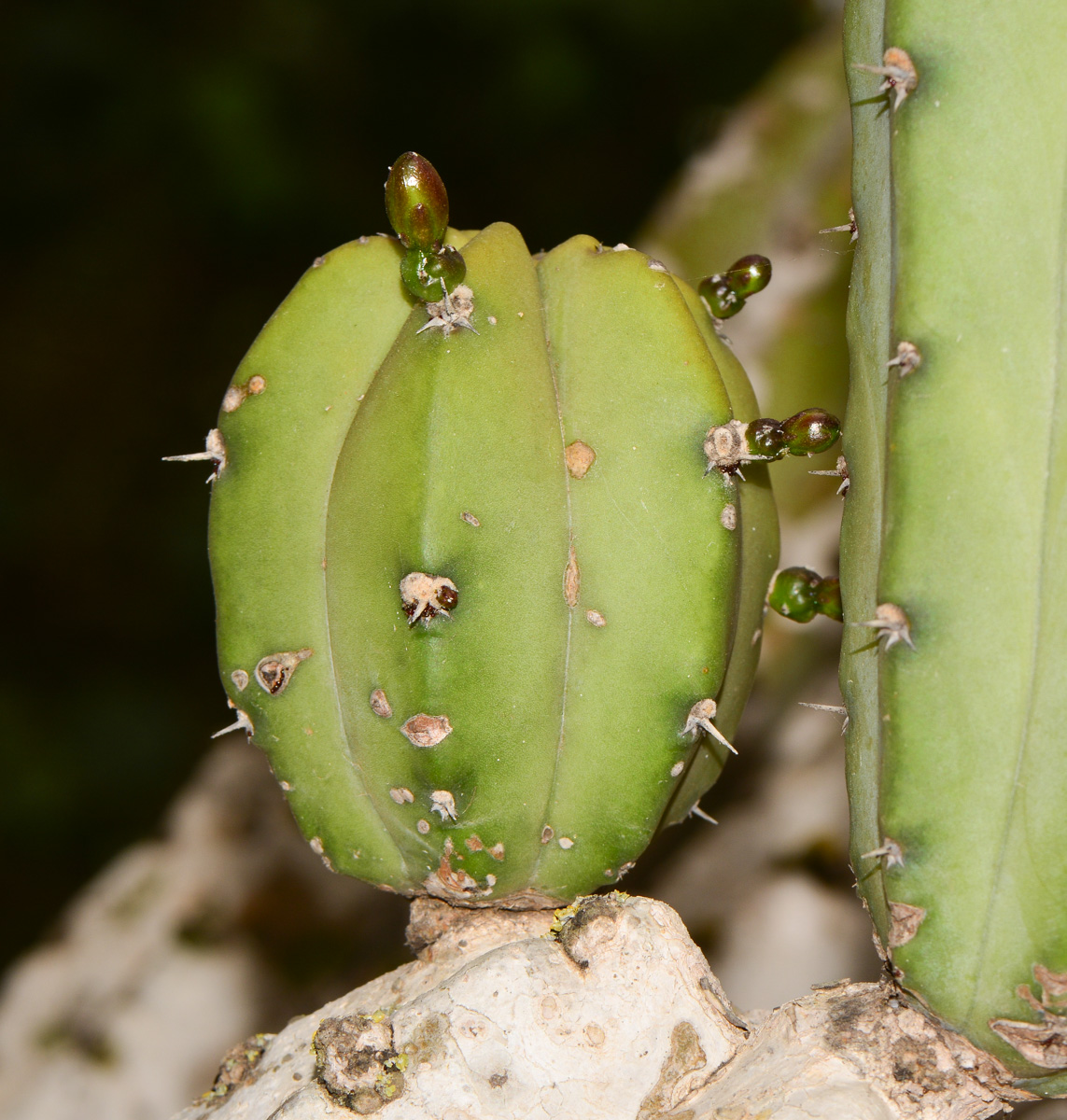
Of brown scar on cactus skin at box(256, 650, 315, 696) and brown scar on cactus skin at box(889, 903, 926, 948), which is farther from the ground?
brown scar on cactus skin at box(256, 650, 315, 696)

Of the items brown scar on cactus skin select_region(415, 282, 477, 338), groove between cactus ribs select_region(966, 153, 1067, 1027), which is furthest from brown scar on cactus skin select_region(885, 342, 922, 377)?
brown scar on cactus skin select_region(415, 282, 477, 338)

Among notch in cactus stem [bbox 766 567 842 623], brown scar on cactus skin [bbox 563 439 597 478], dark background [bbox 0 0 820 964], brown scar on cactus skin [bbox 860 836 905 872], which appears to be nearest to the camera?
brown scar on cactus skin [bbox 860 836 905 872]

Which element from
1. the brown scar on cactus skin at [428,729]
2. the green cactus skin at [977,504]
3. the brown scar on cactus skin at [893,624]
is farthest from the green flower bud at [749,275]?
the brown scar on cactus skin at [428,729]

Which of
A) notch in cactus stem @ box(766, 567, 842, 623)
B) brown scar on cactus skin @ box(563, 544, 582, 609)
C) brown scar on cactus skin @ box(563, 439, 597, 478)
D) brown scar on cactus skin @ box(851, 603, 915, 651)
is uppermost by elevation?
brown scar on cactus skin @ box(563, 439, 597, 478)

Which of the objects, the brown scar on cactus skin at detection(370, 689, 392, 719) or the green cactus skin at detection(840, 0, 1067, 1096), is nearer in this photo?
the green cactus skin at detection(840, 0, 1067, 1096)

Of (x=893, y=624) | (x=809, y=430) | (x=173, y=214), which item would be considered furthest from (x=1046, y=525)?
Result: (x=173, y=214)

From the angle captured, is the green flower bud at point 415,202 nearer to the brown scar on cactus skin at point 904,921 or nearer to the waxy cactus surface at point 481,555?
the waxy cactus surface at point 481,555

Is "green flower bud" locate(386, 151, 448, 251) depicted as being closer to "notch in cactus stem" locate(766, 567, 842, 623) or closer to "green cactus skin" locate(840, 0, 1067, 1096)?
"green cactus skin" locate(840, 0, 1067, 1096)

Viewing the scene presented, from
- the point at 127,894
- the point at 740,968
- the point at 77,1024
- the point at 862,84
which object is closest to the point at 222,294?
the point at 127,894

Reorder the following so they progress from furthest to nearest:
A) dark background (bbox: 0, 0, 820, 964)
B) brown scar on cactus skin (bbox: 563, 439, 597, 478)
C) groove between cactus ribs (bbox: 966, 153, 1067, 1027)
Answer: dark background (bbox: 0, 0, 820, 964), brown scar on cactus skin (bbox: 563, 439, 597, 478), groove between cactus ribs (bbox: 966, 153, 1067, 1027)

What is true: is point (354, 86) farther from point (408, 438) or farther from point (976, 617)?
point (976, 617)
